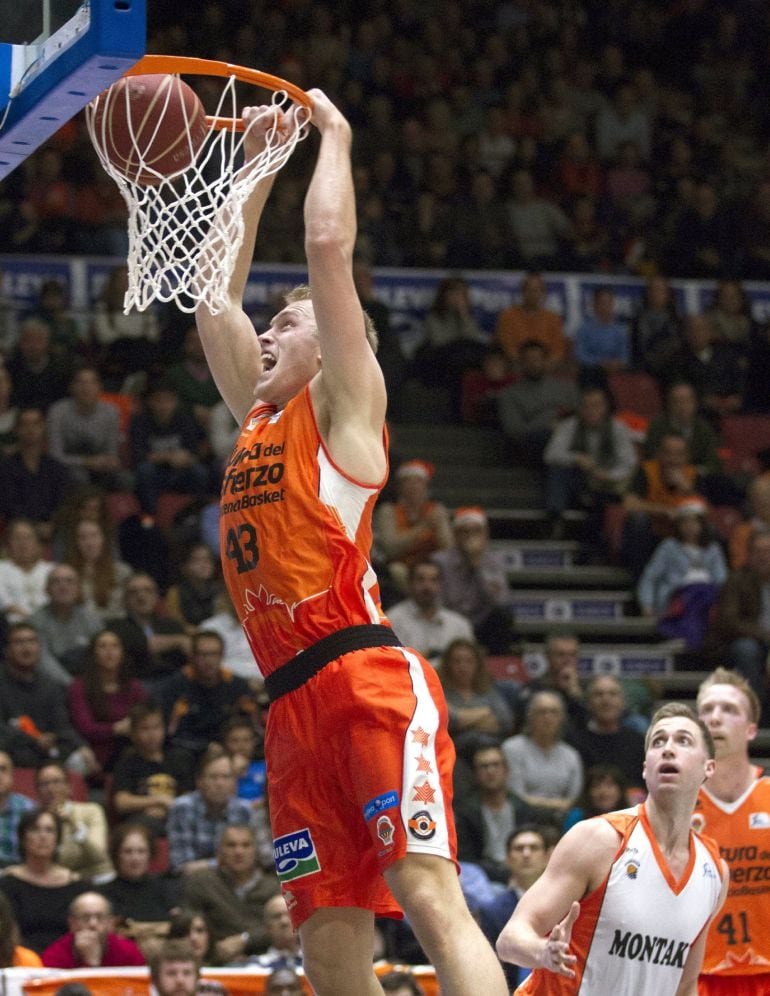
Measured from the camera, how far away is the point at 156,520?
13305 mm

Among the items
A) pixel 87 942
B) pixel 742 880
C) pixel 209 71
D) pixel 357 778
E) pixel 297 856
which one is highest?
pixel 209 71

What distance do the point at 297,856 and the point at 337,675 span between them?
1.74ft

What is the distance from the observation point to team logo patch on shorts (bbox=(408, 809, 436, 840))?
4.90m

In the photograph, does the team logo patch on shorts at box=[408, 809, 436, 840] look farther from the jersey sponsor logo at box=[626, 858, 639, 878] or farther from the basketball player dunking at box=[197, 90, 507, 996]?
the jersey sponsor logo at box=[626, 858, 639, 878]

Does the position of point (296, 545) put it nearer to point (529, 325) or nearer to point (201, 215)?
point (201, 215)

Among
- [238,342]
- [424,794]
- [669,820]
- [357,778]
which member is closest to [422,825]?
[424,794]

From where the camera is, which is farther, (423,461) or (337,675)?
(423,461)

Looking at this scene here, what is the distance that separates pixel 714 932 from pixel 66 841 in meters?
4.41

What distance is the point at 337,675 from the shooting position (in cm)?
508

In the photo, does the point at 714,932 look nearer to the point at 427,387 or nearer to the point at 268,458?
the point at 268,458

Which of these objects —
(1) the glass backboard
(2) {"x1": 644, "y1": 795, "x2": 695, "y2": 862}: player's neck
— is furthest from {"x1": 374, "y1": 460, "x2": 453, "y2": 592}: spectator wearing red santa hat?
(1) the glass backboard

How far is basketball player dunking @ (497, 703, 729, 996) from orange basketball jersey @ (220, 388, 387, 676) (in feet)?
4.03

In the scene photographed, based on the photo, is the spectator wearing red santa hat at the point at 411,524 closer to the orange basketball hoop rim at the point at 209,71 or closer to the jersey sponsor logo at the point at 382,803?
the orange basketball hoop rim at the point at 209,71

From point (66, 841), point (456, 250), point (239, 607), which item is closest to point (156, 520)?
point (66, 841)
